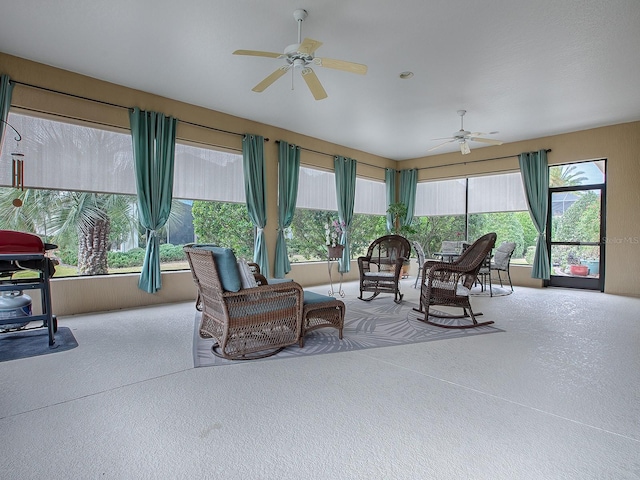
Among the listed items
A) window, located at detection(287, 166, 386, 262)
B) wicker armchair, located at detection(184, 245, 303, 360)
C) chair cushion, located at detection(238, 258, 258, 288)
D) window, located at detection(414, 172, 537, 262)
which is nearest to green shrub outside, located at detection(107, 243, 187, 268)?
window, located at detection(287, 166, 386, 262)

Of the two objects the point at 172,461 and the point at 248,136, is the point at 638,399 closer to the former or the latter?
the point at 172,461

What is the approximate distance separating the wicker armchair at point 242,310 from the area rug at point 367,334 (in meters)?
0.13

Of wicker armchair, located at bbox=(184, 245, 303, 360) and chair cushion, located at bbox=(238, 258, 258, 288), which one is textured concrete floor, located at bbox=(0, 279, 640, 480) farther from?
chair cushion, located at bbox=(238, 258, 258, 288)

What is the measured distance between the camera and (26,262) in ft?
10.4

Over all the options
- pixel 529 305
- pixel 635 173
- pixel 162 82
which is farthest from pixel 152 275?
pixel 635 173

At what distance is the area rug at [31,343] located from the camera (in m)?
2.93

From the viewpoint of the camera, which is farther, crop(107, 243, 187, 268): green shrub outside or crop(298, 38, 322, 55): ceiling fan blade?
crop(107, 243, 187, 268): green shrub outside

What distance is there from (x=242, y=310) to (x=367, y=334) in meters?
1.39

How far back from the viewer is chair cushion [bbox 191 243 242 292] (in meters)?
2.75

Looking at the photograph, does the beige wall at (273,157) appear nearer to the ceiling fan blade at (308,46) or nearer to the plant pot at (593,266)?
the plant pot at (593,266)

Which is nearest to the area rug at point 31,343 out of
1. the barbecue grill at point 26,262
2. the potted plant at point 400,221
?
the barbecue grill at point 26,262

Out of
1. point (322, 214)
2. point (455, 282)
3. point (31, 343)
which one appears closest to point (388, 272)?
point (455, 282)

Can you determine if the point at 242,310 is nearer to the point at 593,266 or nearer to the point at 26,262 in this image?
the point at 26,262

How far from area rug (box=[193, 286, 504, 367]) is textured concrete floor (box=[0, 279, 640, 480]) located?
145 mm
